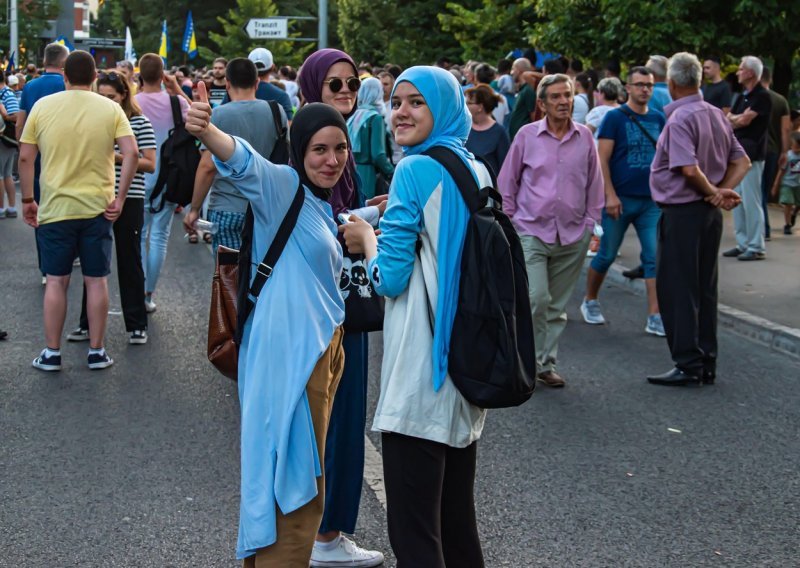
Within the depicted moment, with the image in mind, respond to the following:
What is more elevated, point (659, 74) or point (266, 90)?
point (659, 74)

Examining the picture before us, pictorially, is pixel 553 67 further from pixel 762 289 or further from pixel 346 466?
pixel 346 466

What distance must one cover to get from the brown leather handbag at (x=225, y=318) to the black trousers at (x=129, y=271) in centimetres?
423

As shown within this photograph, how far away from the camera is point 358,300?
4.53 m

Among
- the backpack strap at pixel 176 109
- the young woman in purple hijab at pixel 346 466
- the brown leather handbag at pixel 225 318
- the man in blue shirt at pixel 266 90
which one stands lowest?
the young woman in purple hijab at pixel 346 466

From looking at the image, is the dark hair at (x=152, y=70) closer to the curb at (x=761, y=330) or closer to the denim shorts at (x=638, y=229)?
the denim shorts at (x=638, y=229)

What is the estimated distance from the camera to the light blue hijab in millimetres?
8336

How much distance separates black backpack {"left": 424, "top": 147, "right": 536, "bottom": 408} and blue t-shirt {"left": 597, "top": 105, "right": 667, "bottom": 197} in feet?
19.3

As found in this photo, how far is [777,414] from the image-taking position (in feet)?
22.6

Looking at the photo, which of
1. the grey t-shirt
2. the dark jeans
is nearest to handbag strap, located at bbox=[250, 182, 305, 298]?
the grey t-shirt

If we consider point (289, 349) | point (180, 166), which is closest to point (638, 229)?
point (180, 166)

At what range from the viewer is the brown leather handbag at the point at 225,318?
4.30 m

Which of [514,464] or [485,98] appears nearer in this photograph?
[514,464]

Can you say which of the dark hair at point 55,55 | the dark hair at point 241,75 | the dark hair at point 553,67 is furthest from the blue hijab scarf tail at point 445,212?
the dark hair at point 553,67

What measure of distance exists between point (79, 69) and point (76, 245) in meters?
1.09
